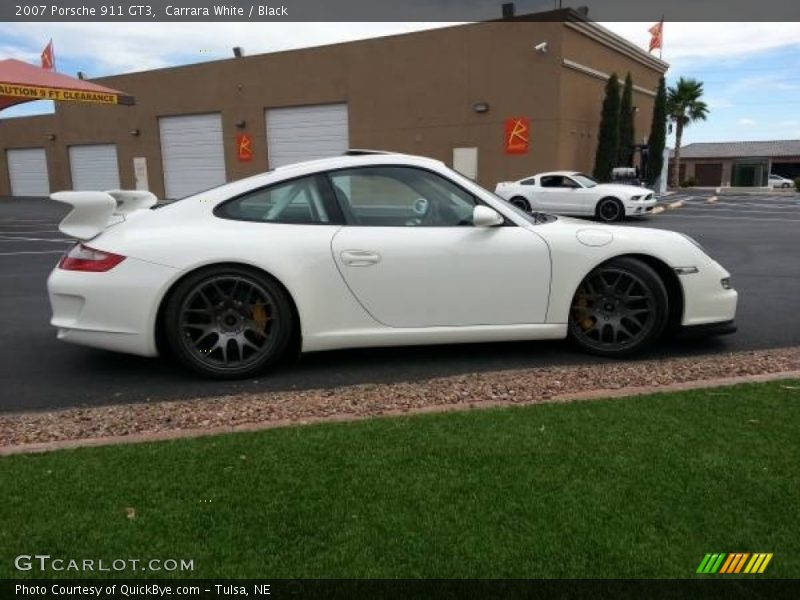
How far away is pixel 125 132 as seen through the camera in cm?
3116

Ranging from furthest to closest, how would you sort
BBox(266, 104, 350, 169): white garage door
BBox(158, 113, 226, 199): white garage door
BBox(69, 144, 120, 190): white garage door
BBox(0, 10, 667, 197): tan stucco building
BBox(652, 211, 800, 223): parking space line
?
BBox(69, 144, 120, 190): white garage door
BBox(158, 113, 226, 199): white garage door
BBox(266, 104, 350, 169): white garage door
BBox(0, 10, 667, 197): tan stucco building
BBox(652, 211, 800, 223): parking space line

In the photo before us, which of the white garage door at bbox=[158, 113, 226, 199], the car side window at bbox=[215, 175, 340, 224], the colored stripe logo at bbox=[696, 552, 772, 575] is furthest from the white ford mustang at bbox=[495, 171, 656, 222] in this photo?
the colored stripe logo at bbox=[696, 552, 772, 575]

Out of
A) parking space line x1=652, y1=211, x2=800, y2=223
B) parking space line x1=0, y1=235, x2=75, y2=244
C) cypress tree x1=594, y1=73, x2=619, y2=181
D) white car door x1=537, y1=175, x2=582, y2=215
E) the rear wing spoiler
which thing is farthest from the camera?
cypress tree x1=594, y1=73, x2=619, y2=181

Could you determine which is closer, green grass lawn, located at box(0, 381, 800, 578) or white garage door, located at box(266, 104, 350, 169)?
green grass lawn, located at box(0, 381, 800, 578)

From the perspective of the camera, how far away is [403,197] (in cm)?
442

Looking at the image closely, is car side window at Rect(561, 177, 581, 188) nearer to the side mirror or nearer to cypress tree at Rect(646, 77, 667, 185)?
cypress tree at Rect(646, 77, 667, 185)

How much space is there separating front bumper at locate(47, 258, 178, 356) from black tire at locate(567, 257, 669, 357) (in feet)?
8.79

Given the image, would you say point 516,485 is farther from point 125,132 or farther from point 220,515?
point 125,132

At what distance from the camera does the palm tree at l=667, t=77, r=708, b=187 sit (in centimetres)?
4784

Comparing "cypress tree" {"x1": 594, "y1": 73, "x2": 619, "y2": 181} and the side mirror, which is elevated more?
"cypress tree" {"x1": 594, "y1": 73, "x2": 619, "y2": 181}

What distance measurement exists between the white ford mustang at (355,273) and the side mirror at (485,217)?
1 cm

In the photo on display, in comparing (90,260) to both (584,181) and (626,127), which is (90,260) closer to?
(584,181)

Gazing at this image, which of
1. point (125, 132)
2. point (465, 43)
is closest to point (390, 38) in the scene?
point (465, 43)
